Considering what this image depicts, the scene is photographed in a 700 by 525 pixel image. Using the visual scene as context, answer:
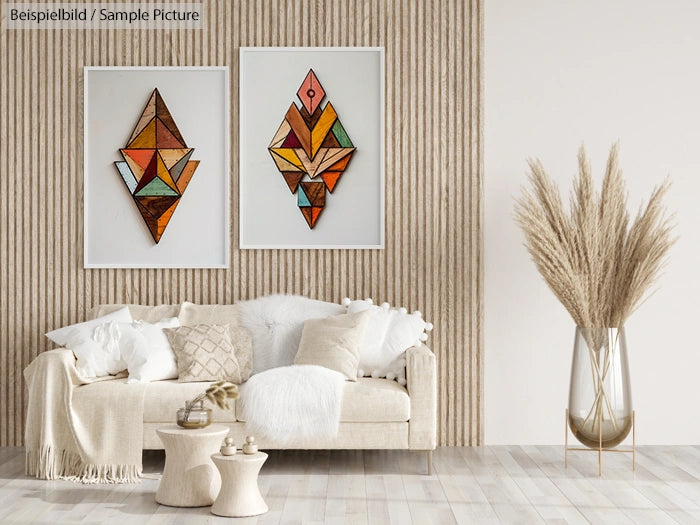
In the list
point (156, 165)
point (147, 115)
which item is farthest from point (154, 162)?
point (147, 115)

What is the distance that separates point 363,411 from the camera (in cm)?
407

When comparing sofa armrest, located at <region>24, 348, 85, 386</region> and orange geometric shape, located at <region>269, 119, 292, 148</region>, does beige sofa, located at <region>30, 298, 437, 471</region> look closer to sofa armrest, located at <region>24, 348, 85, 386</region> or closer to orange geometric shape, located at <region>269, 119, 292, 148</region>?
sofa armrest, located at <region>24, 348, 85, 386</region>

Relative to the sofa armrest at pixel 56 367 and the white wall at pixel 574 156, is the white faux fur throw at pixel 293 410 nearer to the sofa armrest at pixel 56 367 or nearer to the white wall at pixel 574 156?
the sofa armrest at pixel 56 367

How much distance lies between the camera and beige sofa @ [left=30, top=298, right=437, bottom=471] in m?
4.05

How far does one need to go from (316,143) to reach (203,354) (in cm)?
148

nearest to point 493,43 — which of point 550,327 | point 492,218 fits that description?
point 492,218

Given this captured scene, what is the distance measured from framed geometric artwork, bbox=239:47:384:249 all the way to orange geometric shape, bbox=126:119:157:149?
541 mm

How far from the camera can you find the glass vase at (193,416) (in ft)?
11.7

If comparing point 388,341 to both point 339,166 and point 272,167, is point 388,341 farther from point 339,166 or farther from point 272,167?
point 272,167

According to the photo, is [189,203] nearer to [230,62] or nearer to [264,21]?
[230,62]

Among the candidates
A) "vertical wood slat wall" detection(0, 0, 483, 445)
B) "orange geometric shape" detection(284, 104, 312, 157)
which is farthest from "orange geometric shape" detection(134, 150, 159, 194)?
"orange geometric shape" detection(284, 104, 312, 157)

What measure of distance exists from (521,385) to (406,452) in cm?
86

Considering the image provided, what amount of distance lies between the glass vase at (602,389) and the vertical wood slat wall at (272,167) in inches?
27.9

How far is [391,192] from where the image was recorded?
16.1 feet
